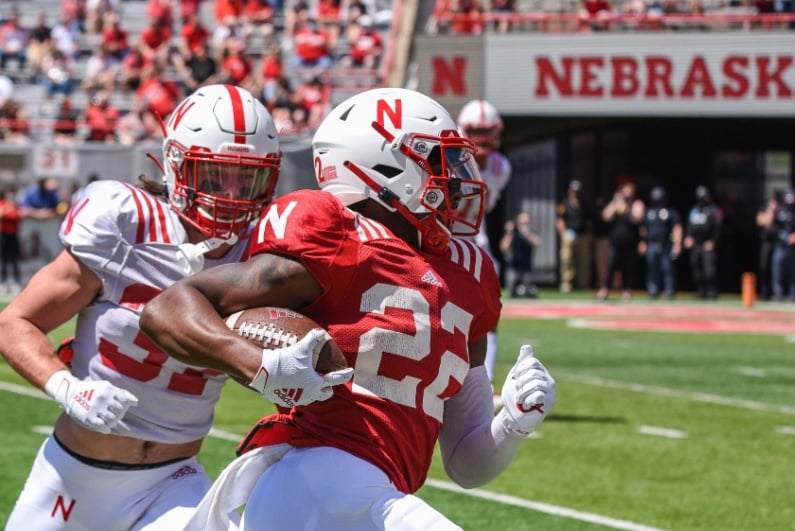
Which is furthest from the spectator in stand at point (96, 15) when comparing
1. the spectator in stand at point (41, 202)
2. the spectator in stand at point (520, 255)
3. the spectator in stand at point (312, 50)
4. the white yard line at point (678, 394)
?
the white yard line at point (678, 394)

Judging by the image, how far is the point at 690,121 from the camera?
23.5 metres

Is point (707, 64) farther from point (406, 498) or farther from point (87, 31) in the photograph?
point (406, 498)

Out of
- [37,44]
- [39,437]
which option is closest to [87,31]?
[37,44]

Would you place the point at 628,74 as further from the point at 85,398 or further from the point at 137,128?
the point at 85,398

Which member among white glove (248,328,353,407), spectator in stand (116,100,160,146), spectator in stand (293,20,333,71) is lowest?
spectator in stand (116,100,160,146)

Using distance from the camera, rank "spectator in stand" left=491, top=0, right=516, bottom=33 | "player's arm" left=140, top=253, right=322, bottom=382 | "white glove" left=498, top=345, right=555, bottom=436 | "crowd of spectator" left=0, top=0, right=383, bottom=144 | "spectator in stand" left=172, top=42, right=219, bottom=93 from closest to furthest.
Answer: "player's arm" left=140, top=253, right=322, bottom=382
"white glove" left=498, top=345, right=555, bottom=436
"crowd of spectator" left=0, top=0, right=383, bottom=144
"spectator in stand" left=172, top=42, right=219, bottom=93
"spectator in stand" left=491, top=0, right=516, bottom=33

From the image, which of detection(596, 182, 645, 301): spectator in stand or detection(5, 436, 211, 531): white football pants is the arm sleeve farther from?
detection(596, 182, 645, 301): spectator in stand

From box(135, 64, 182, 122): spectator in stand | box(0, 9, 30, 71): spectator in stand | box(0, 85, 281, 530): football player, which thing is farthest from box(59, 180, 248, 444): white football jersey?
box(0, 9, 30, 71): spectator in stand

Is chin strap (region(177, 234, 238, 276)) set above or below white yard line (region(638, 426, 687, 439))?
above

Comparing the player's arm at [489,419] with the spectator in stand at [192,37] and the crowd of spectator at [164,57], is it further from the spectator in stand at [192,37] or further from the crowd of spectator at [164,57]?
the spectator in stand at [192,37]

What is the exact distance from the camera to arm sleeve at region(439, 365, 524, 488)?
334 cm

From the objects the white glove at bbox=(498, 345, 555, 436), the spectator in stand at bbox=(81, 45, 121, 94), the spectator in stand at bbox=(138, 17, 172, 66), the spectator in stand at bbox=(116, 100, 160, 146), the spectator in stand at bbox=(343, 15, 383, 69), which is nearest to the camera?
the white glove at bbox=(498, 345, 555, 436)

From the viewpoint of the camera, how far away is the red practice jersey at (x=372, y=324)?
2.90m

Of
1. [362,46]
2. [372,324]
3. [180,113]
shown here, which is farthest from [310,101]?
[372,324]
